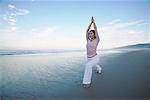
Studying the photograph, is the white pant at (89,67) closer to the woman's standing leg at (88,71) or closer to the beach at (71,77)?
the woman's standing leg at (88,71)

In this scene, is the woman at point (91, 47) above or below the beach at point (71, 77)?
above

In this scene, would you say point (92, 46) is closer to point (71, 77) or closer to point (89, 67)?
point (89, 67)

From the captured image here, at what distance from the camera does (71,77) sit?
419cm

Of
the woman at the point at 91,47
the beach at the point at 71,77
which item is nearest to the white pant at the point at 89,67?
the woman at the point at 91,47

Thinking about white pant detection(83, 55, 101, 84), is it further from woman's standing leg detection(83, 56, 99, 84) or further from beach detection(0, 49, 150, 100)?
beach detection(0, 49, 150, 100)

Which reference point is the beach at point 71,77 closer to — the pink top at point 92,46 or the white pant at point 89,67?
the white pant at point 89,67

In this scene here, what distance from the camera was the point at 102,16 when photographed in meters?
4.41

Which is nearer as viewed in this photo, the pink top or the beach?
the beach

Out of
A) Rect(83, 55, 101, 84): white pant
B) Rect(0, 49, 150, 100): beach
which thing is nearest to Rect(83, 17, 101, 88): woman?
Rect(83, 55, 101, 84): white pant

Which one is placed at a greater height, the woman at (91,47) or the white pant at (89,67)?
the woman at (91,47)

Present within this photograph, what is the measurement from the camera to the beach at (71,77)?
3.71m

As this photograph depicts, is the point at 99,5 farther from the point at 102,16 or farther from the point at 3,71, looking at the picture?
the point at 3,71

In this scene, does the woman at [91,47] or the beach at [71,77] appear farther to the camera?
the woman at [91,47]

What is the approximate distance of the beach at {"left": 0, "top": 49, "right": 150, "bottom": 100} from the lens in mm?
3711
